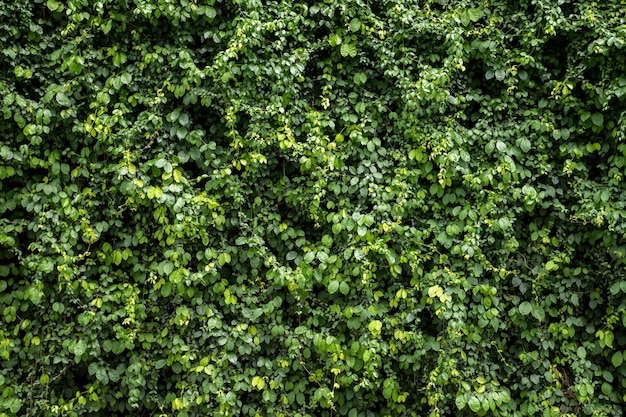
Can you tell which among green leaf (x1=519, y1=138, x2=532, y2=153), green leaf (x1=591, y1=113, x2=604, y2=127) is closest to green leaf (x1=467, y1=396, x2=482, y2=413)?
green leaf (x1=519, y1=138, x2=532, y2=153)

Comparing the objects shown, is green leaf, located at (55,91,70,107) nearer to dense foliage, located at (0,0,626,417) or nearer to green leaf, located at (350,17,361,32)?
dense foliage, located at (0,0,626,417)

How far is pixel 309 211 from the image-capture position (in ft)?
12.6

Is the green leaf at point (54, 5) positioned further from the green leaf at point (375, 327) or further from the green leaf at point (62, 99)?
the green leaf at point (375, 327)

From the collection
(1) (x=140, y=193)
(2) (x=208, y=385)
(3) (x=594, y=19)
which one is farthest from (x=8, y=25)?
(3) (x=594, y=19)

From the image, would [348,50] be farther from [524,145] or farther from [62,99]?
[62,99]

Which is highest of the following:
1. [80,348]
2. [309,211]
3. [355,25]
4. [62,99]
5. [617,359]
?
[355,25]

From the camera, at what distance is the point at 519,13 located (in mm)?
3865


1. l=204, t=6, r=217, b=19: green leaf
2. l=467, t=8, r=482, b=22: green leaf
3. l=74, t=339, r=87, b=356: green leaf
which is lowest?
l=74, t=339, r=87, b=356: green leaf

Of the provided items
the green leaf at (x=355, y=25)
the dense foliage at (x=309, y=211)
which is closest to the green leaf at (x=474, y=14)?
the dense foliage at (x=309, y=211)

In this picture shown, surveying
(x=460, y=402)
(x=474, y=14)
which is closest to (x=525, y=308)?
(x=460, y=402)

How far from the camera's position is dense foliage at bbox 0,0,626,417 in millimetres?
3646

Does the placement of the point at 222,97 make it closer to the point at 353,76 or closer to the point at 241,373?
the point at 353,76

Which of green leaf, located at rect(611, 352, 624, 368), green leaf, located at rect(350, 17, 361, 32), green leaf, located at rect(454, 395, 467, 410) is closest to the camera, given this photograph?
green leaf, located at rect(454, 395, 467, 410)

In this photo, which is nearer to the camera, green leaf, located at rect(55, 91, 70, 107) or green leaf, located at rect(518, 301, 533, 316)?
green leaf, located at rect(55, 91, 70, 107)
